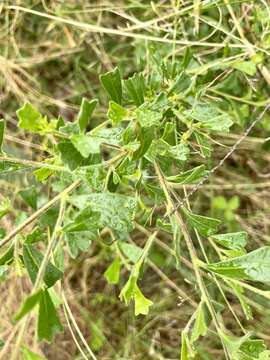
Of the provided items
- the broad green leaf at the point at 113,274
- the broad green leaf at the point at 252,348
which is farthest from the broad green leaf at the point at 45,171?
the broad green leaf at the point at 113,274

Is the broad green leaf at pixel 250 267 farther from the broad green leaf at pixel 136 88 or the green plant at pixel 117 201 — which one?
the broad green leaf at pixel 136 88

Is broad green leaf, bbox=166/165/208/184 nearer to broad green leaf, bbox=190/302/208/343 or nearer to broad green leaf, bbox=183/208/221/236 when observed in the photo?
broad green leaf, bbox=183/208/221/236

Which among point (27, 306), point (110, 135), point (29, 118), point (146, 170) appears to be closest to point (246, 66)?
point (146, 170)

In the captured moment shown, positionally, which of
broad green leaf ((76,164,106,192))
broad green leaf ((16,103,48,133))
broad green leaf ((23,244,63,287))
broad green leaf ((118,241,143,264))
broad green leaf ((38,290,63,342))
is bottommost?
broad green leaf ((118,241,143,264))

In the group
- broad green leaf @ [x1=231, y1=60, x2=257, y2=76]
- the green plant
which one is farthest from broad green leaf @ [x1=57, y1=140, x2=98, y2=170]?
broad green leaf @ [x1=231, y1=60, x2=257, y2=76]

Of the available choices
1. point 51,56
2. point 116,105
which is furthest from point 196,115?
point 51,56

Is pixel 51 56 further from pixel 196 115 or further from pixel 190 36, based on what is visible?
pixel 196 115

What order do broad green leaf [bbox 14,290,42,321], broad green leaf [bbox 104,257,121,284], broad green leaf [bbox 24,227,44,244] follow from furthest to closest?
broad green leaf [bbox 104,257,121,284] < broad green leaf [bbox 24,227,44,244] < broad green leaf [bbox 14,290,42,321]
